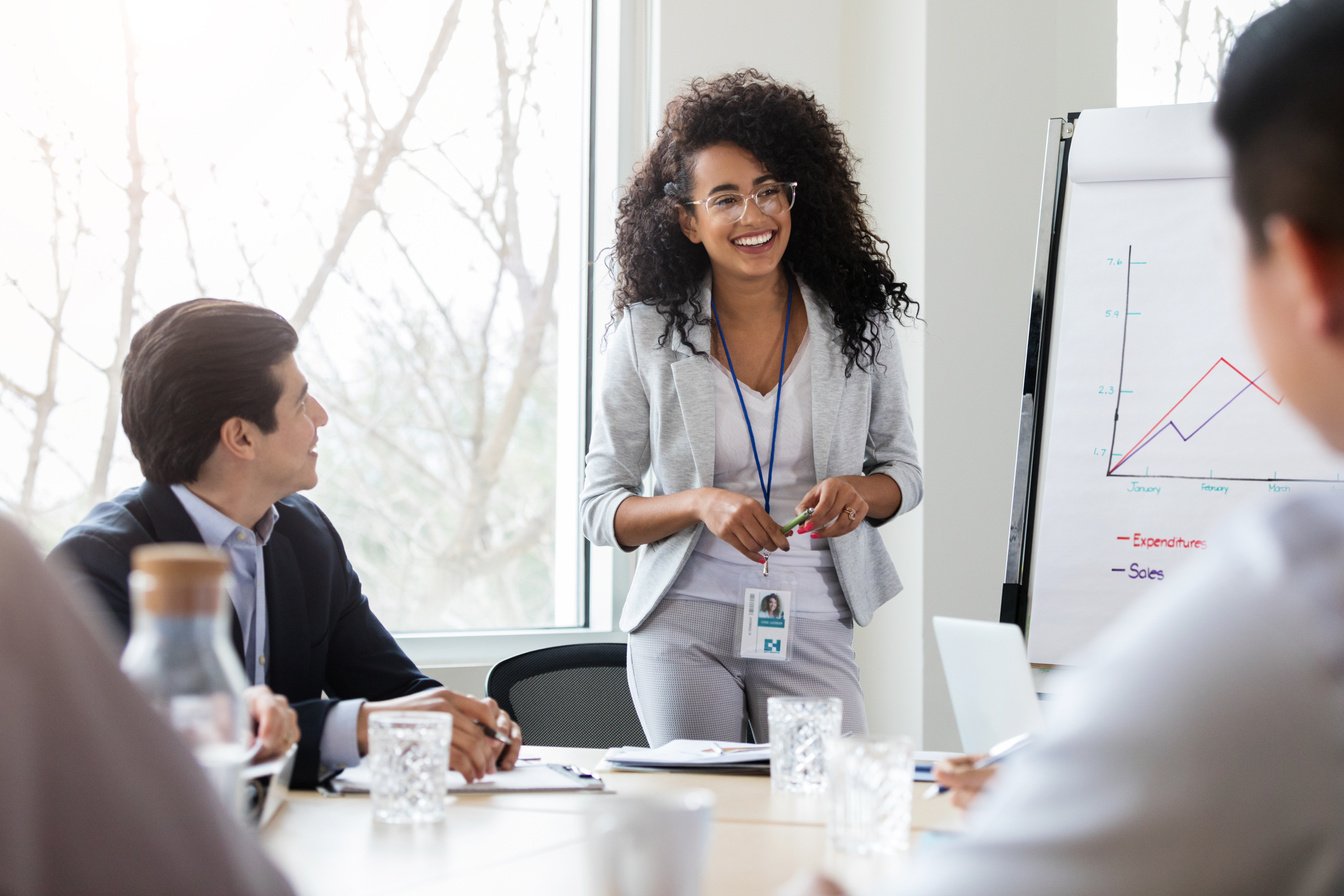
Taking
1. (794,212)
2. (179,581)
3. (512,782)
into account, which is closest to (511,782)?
(512,782)

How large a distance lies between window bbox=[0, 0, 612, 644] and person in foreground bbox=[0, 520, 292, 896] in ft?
8.50

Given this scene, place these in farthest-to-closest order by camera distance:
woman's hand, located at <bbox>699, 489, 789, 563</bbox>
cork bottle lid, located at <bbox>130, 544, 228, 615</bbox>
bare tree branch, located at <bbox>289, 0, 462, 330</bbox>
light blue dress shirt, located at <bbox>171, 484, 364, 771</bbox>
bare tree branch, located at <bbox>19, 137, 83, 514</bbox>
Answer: bare tree branch, located at <bbox>289, 0, 462, 330</bbox> → bare tree branch, located at <bbox>19, 137, 83, 514</bbox> → woman's hand, located at <bbox>699, 489, 789, 563</bbox> → light blue dress shirt, located at <bbox>171, 484, 364, 771</bbox> → cork bottle lid, located at <bbox>130, 544, 228, 615</bbox>

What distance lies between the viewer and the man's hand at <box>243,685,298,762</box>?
1419mm

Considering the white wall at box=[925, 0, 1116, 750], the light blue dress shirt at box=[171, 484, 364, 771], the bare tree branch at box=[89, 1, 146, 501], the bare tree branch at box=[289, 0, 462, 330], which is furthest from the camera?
the white wall at box=[925, 0, 1116, 750]

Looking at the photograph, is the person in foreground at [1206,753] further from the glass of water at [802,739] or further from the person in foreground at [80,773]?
the glass of water at [802,739]

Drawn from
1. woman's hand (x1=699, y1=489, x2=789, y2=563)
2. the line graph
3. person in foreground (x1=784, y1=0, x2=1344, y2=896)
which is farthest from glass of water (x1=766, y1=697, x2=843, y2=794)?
the line graph

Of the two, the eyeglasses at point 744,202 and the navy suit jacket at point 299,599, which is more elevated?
the eyeglasses at point 744,202

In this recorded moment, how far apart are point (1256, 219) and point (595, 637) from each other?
130 inches

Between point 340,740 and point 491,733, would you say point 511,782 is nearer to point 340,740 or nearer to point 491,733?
point 491,733

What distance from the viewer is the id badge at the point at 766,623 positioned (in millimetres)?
2398

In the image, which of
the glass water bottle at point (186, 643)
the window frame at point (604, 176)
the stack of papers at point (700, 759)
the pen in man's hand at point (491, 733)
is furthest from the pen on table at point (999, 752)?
the window frame at point (604, 176)

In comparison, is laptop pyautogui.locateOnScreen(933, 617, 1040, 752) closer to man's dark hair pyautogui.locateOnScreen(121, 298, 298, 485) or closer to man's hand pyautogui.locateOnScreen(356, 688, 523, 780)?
man's hand pyautogui.locateOnScreen(356, 688, 523, 780)

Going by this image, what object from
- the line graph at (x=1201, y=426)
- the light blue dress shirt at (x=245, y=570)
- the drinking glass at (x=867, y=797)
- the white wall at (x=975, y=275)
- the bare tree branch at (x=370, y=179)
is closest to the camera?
the drinking glass at (x=867, y=797)

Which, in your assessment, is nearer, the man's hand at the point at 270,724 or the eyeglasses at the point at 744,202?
the man's hand at the point at 270,724
